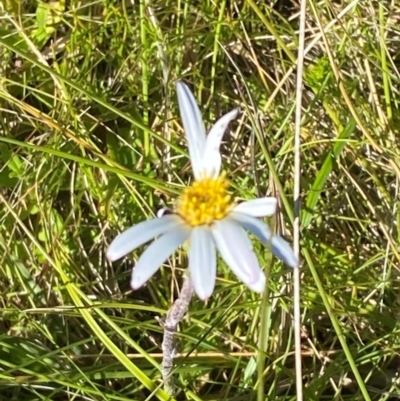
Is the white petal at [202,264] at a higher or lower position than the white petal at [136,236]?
lower

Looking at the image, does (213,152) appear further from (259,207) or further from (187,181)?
(187,181)

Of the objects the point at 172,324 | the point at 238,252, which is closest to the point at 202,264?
the point at 238,252

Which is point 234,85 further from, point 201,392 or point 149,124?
point 201,392

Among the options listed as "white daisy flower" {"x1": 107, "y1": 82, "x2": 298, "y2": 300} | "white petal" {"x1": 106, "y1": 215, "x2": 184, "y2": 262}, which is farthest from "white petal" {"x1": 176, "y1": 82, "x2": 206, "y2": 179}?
"white petal" {"x1": 106, "y1": 215, "x2": 184, "y2": 262}

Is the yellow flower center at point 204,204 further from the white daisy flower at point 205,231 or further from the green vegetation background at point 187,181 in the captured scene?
the green vegetation background at point 187,181

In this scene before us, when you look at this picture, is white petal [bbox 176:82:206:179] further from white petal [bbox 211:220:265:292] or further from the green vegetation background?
the green vegetation background

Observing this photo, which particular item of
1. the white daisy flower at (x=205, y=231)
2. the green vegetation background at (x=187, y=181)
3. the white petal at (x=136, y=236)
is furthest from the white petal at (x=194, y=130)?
the green vegetation background at (x=187, y=181)
